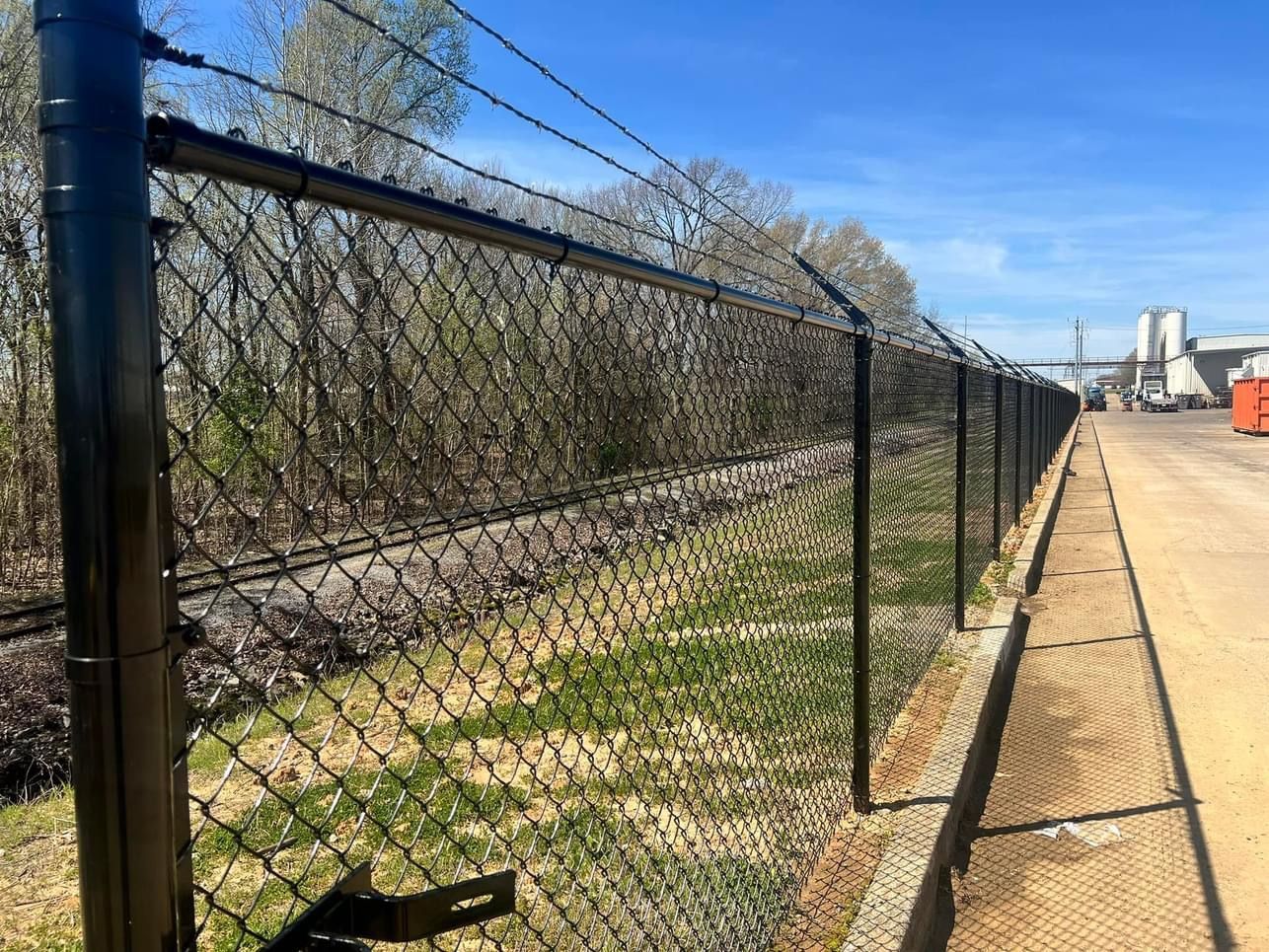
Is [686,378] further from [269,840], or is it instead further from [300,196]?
[269,840]

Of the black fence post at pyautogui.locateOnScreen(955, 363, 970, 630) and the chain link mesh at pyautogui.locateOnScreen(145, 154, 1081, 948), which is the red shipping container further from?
the chain link mesh at pyautogui.locateOnScreen(145, 154, 1081, 948)

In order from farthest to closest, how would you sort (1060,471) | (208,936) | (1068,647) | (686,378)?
(1060,471) → (1068,647) → (208,936) → (686,378)

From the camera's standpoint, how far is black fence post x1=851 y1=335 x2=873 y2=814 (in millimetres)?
3717

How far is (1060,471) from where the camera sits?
1850cm

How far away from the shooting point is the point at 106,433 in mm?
944

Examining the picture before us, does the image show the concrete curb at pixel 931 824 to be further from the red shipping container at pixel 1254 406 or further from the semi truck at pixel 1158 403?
the semi truck at pixel 1158 403

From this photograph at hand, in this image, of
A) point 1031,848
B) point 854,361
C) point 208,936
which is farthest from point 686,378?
point 1031,848

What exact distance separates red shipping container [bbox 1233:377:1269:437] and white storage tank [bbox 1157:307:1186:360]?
82764 mm

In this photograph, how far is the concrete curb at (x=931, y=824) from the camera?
2.94 meters

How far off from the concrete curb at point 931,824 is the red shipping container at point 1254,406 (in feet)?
115

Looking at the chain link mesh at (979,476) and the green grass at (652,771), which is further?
the chain link mesh at (979,476)

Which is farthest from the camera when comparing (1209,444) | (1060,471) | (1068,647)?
(1209,444)

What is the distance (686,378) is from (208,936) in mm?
2372

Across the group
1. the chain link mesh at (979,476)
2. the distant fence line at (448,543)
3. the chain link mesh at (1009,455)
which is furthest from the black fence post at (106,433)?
the chain link mesh at (1009,455)
